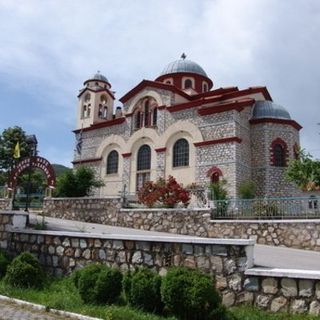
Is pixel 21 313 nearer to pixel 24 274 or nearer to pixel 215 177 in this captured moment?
pixel 24 274

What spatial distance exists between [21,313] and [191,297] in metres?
2.60

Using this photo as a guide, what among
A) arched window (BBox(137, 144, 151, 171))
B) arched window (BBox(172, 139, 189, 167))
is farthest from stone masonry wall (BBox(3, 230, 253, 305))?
arched window (BBox(137, 144, 151, 171))

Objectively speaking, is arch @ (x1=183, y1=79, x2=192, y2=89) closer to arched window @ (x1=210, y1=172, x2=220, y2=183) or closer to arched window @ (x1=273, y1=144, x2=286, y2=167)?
arched window @ (x1=273, y1=144, x2=286, y2=167)

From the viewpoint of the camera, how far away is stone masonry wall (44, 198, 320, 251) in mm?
12820

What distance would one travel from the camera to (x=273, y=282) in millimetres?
6121

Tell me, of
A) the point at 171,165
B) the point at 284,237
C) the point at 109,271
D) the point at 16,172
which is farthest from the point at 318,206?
the point at 171,165

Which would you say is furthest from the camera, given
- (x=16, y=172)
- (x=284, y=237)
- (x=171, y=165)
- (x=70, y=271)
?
(x=171, y=165)

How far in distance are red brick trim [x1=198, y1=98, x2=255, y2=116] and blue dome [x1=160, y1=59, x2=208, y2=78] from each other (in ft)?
31.6

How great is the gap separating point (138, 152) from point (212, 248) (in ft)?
75.1

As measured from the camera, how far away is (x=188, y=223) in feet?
50.0

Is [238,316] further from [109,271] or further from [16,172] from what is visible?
[16,172]

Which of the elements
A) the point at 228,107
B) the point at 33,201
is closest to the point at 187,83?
the point at 228,107

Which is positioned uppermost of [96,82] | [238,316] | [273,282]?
[96,82]

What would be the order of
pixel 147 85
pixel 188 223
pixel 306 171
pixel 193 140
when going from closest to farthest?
pixel 188 223 < pixel 306 171 < pixel 193 140 < pixel 147 85
